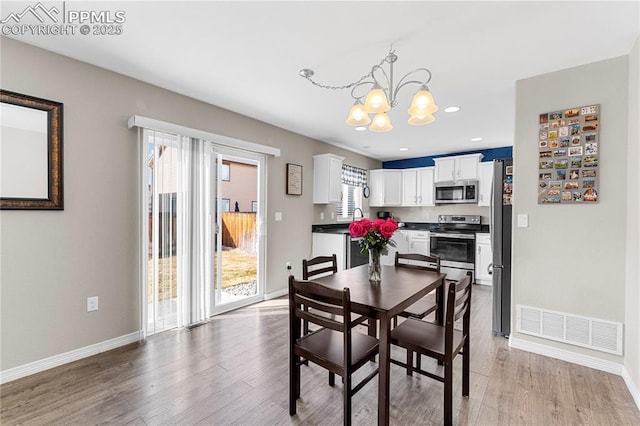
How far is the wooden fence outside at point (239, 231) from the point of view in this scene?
3.70 meters

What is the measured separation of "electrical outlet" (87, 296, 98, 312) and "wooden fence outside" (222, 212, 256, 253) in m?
1.38

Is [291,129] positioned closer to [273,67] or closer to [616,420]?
[273,67]

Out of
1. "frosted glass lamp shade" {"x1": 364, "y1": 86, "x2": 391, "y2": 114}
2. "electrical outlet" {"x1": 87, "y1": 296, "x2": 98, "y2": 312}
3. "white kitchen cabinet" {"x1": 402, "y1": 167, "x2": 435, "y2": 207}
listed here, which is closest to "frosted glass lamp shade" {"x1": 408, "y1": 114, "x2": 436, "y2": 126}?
"frosted glass lamp shade" {"x1": 364, "y1": 86, "x2": 391, "y2": 114}

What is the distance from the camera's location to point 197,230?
129 inches

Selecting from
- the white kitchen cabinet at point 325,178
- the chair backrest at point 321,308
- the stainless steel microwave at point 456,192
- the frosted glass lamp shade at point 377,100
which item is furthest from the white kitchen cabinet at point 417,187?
the chair backrest at point 321,308

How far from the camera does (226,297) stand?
3756mm

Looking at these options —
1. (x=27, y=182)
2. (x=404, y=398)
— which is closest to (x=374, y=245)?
(x=404, y=398)

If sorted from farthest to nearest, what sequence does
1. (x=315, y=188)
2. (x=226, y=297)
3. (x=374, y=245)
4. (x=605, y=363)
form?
1. (x=315, y=188)
2. (x=226, y=297)
3. (x=605, y=363)
4. (x=374, y=245)

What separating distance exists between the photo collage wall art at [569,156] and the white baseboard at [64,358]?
3.95 metres

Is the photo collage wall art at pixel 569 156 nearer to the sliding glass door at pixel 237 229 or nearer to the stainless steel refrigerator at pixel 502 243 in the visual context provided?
the stainless steel refrigerator at pixel 502 243

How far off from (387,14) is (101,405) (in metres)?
3.07

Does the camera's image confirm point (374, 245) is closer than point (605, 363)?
Yes

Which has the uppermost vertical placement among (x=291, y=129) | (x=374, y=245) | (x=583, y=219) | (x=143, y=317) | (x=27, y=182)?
(x=291, y=129)

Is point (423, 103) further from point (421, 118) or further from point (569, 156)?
point (569, 156)
